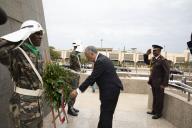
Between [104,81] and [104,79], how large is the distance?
0.12 feet

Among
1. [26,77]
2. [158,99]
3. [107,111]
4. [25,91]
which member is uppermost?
[26,77]

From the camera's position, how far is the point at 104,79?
552 cm

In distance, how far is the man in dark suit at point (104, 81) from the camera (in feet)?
17.9

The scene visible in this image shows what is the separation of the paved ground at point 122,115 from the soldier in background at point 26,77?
2852 millimetres

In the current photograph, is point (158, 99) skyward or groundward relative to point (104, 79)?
groundward

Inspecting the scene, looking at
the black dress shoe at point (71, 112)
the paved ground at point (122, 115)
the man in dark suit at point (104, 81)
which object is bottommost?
the paved ground at point (122, 115)

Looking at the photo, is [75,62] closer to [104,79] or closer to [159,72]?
[159,72]

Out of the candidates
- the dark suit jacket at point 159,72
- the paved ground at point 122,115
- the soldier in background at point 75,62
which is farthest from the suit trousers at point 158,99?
the soldier in background at point 75,62

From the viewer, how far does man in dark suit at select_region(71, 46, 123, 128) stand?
17.9 ft

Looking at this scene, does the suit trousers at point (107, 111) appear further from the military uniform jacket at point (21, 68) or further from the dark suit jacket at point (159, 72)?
the dark suit jacket at point (159, 72)

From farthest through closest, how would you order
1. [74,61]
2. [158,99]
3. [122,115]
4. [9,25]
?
[122,115], [158,99], [74,61], [9,25]

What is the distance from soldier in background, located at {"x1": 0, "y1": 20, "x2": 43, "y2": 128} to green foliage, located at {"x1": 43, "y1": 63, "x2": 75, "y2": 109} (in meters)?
1.02

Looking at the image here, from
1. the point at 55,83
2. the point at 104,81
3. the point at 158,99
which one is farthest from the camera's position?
the point at 158,99

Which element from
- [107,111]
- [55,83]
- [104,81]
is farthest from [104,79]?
[55,83]
